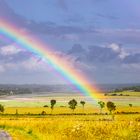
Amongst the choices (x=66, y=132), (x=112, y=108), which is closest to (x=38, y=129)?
(x=66, y=132)

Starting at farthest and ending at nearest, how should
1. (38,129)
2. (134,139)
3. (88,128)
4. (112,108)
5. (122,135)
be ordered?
1. (112,108)
2. (38,129)
3. (88,128)
4. (122,135)
5. (134,139)

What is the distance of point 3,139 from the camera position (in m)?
24.2

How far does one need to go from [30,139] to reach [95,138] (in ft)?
13.9

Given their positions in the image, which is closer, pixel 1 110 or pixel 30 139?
pixel 30 139

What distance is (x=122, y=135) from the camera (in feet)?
72.8

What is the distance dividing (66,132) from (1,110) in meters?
160

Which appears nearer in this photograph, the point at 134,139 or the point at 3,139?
the point at 134,139

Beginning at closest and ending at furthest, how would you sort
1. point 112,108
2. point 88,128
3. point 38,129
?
point 88,128, point 38,129, point 112,108

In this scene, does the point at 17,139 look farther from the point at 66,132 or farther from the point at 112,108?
the point at 112,108

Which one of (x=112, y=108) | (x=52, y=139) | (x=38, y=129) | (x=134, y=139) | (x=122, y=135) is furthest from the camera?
(x=112, y=108)

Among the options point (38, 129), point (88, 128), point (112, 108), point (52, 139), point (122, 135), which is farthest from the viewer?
point (112, 108)

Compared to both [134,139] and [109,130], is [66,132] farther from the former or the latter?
[134,139]

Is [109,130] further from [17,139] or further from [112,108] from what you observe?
[112,108]

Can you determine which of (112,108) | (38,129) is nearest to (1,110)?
(112,108)
